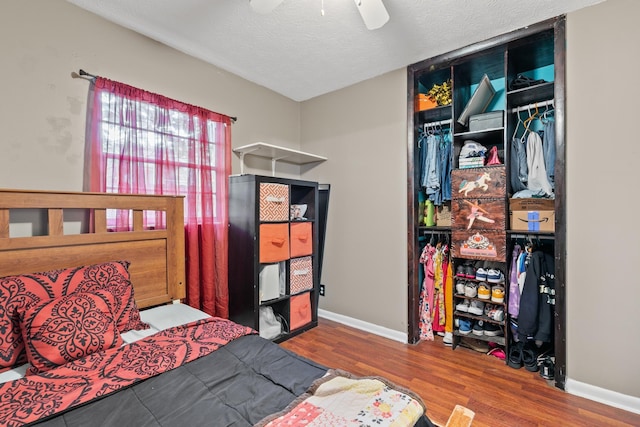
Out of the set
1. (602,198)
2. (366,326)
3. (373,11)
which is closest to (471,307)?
(366,326)

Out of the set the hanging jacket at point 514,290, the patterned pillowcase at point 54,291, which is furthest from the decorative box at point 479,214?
the patterned pillowcase at point 54,291

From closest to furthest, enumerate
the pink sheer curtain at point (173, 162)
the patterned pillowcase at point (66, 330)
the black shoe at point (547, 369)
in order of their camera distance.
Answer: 1. the patterned pillowcase at point (66, 330)
2. the pink sheer curtain at point (173, 162)
3. the black shoe at point (547, 369)

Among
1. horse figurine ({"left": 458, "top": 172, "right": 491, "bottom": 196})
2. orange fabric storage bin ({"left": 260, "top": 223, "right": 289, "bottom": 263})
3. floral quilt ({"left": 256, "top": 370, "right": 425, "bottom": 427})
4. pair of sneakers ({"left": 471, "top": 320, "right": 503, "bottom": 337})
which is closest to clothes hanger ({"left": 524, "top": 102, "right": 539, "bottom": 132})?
horse figurine ({"left": 458, "top": 172, "right": 491, "bottom": 196})

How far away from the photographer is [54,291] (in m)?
1.48

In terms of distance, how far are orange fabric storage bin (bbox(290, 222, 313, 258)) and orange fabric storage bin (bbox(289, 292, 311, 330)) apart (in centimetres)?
43

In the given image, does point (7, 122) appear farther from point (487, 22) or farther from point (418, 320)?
point (418, 320)

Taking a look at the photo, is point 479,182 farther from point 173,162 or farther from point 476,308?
point 173,162

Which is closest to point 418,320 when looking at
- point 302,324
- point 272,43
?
point 302,324

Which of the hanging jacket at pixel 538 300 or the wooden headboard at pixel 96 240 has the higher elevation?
the wooden headboard at pixel 96 240

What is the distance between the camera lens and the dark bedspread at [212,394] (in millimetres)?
945

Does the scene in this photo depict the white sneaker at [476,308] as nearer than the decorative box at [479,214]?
No

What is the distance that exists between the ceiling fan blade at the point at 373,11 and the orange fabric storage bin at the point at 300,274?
2.00 meters

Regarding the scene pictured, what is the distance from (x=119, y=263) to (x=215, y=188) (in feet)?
3.25

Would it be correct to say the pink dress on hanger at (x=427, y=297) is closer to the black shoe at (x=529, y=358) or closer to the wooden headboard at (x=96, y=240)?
the black shoe at (x=529, y=358)
